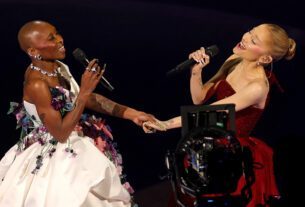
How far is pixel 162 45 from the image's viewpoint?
319cm

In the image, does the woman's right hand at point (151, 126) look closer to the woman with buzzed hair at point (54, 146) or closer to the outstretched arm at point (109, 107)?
the outstretched arm at point (109, 107)

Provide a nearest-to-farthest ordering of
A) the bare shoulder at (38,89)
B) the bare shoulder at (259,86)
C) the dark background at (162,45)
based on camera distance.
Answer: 1. the bare shoulder at (38,89)
2. the bare shoulder at (259,86)
3. the dark background at (162,45)

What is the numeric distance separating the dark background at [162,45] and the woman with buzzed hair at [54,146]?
0.49 m

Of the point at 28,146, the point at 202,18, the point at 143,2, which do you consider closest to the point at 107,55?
the point at 143,2

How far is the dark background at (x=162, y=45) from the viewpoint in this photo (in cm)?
Result: 314

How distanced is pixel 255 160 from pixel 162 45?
0.81 m

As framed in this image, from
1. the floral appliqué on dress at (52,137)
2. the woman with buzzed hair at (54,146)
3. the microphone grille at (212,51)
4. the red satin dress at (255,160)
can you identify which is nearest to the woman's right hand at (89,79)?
the woman with buzzed hair at (54,146)

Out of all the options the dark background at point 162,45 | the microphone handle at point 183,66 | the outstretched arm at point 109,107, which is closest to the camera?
the microphone handle at point 183,66

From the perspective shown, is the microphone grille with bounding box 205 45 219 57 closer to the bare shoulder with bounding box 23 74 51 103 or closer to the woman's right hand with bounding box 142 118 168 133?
the woman's right hand with bounding box 142 118 168 133

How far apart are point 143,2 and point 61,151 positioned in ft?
3.26

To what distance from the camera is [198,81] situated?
2.84 m

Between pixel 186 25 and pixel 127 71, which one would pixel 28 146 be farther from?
pixel 186 25

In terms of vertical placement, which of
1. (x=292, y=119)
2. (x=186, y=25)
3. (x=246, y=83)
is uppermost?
(x=186, y=25)

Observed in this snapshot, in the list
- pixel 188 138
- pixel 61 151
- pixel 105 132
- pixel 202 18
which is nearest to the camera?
pixel 188 138
